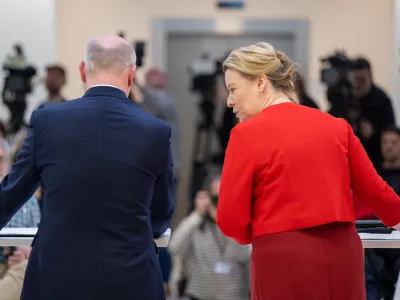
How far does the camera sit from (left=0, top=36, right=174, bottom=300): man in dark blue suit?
2025 millimetres

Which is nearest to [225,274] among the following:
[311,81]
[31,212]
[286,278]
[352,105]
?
[31,212]

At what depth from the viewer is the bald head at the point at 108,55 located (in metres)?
2.10

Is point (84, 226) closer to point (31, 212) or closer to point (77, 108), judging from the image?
point (77, 108)

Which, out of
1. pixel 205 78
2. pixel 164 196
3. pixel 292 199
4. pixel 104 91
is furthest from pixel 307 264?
pixel 205 78

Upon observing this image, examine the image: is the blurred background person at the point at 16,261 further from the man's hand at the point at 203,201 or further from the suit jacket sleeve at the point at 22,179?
the man's hand at the point at 203,201

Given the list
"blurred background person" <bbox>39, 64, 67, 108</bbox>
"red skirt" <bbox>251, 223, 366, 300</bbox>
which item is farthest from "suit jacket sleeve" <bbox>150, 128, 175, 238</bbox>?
"blurred background person" <bbox>39, 64, 67, 108</bbox>

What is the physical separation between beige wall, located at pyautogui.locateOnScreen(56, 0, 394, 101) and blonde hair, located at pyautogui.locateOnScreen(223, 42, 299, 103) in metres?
4.75

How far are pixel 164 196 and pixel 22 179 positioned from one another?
39 centimetres

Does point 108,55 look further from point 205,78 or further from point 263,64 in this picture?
point 205,78

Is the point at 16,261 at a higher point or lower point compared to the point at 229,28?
lower

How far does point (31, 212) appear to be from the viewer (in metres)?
3.26

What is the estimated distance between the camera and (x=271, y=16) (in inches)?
273

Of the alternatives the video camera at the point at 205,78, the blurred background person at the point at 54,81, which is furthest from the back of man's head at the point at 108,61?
the video camera at the point at 205,78

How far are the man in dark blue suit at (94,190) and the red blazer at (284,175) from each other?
0.69 feet
